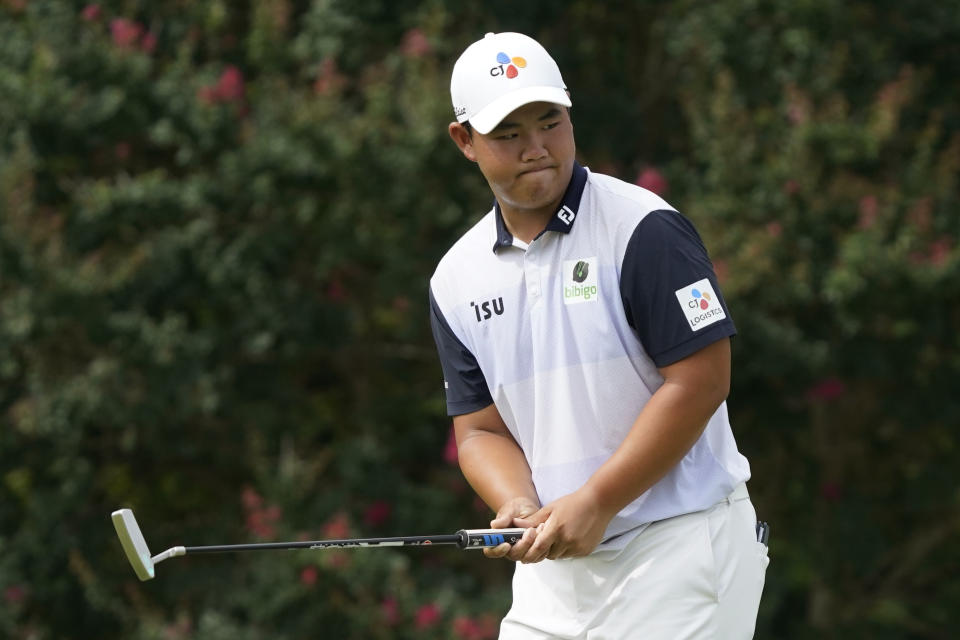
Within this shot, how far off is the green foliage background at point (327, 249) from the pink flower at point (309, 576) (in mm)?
16

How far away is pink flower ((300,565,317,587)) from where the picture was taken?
7.88 metres

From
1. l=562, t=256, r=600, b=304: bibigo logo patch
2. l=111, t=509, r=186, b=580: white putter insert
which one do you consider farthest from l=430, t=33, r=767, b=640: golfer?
l=111, t=509, r=186, b=580: white putter insert

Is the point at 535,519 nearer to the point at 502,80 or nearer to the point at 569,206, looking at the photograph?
the point at 569,206

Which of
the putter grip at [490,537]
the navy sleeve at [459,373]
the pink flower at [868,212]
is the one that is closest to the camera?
the putter grip at [490,537]

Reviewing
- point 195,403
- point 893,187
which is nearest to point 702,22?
point 893,187

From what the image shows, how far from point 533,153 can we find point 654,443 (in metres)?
0.68

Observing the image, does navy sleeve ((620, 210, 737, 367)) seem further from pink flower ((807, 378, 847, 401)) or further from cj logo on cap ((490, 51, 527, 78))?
pink flower ((807, 378, 847, 401))

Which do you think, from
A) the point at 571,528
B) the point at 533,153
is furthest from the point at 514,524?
the point at 533,153

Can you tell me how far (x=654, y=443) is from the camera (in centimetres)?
318

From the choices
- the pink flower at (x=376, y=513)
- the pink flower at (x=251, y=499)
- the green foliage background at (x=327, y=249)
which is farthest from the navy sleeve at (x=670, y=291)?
the pink flower at (x=376, y=513)

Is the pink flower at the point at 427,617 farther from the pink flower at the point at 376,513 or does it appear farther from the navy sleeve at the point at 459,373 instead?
the navy sleeve at the point at 459,373

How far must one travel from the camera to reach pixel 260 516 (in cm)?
796

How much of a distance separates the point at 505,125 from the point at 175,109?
16.0 feet

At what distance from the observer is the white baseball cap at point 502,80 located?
326cm
